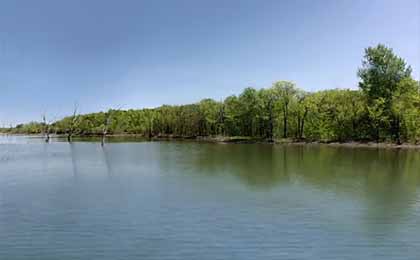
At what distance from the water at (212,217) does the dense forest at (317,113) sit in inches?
1127

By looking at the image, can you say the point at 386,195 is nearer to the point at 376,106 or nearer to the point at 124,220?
the point at 124,220

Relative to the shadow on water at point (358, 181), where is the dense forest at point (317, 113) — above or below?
above

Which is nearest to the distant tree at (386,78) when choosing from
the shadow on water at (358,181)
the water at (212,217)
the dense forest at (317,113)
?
the dense forest at (317,113)

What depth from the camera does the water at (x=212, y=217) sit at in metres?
7.40

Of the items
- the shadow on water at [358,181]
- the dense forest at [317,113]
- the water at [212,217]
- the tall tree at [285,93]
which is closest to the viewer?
the water at [212,217]

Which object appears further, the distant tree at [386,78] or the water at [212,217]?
the distant tree at [386,78]

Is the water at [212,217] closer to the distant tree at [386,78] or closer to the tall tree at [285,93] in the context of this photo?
the distant tree at [386,78]

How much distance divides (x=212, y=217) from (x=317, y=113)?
4630 centimetres

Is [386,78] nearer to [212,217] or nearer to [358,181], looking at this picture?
[358,181]

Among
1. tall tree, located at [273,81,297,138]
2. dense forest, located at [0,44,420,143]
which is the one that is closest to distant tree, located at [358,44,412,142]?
dense forest, located at [0,44,420,143]

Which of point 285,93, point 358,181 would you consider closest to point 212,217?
point 358,181

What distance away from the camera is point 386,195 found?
43.1ft

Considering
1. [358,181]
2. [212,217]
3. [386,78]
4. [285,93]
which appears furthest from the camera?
[285,93]

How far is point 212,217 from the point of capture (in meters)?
9.99
